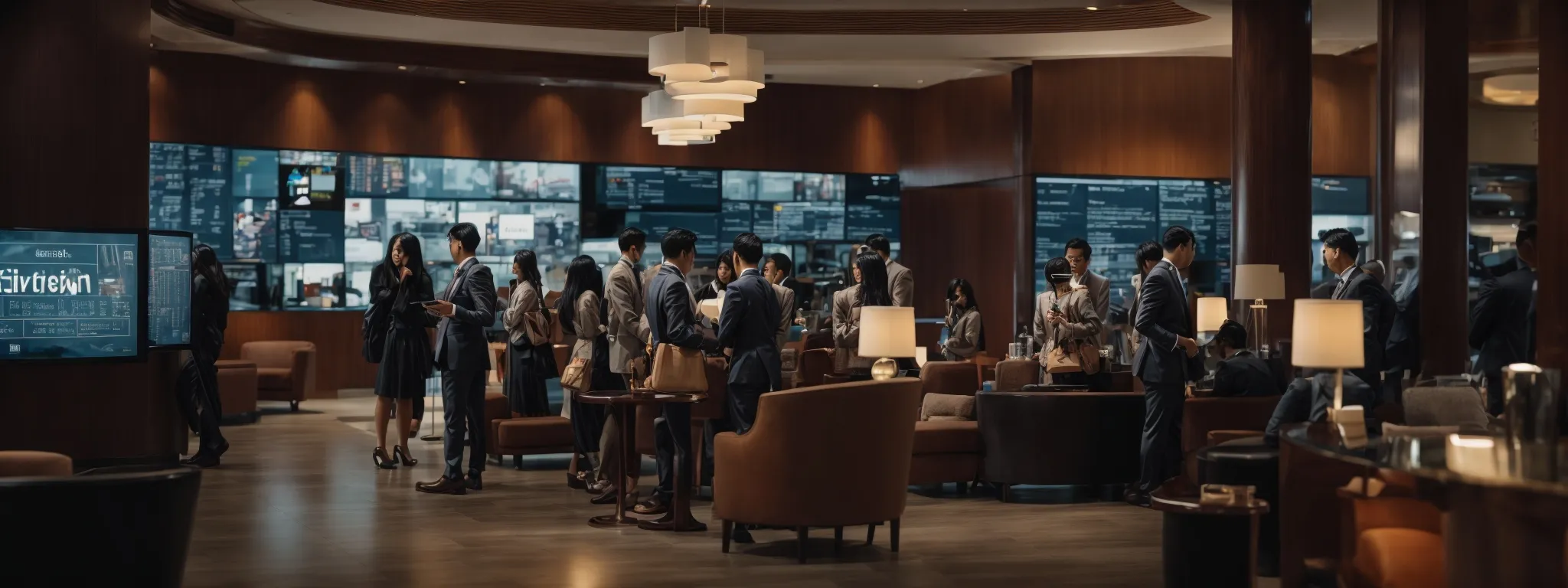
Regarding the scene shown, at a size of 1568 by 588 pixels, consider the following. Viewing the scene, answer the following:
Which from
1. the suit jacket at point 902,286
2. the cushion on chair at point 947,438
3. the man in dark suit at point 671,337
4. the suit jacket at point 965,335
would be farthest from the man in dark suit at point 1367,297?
the suit jacket at point 902,286

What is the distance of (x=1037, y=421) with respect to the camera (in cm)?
866

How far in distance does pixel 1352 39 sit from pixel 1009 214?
386 cm

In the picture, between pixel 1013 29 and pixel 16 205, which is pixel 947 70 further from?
pixel 16 205

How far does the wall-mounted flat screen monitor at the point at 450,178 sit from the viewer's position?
15859 millimetres

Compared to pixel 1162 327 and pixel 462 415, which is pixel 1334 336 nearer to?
pixel 1162 327

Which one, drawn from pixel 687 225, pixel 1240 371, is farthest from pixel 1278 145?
pixel 687 225

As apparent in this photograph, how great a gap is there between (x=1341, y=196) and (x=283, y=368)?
10.8 metres

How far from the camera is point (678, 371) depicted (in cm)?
745

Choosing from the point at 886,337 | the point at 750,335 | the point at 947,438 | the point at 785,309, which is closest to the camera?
the point at 750,335

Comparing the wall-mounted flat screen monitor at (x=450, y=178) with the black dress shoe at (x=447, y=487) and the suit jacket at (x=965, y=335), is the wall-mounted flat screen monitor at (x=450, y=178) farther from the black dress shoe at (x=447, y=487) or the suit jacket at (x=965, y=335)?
the black dress shoe at (x=447, y=487)

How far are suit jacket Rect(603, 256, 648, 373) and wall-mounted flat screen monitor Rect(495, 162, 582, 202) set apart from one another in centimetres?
755

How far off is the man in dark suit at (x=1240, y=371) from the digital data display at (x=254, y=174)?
10.1 meters

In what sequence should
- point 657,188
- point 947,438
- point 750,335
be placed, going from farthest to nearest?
1. point 657,188
2. point 947,438
3. point 750,335

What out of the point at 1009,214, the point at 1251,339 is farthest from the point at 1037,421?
the point at 1009,214
